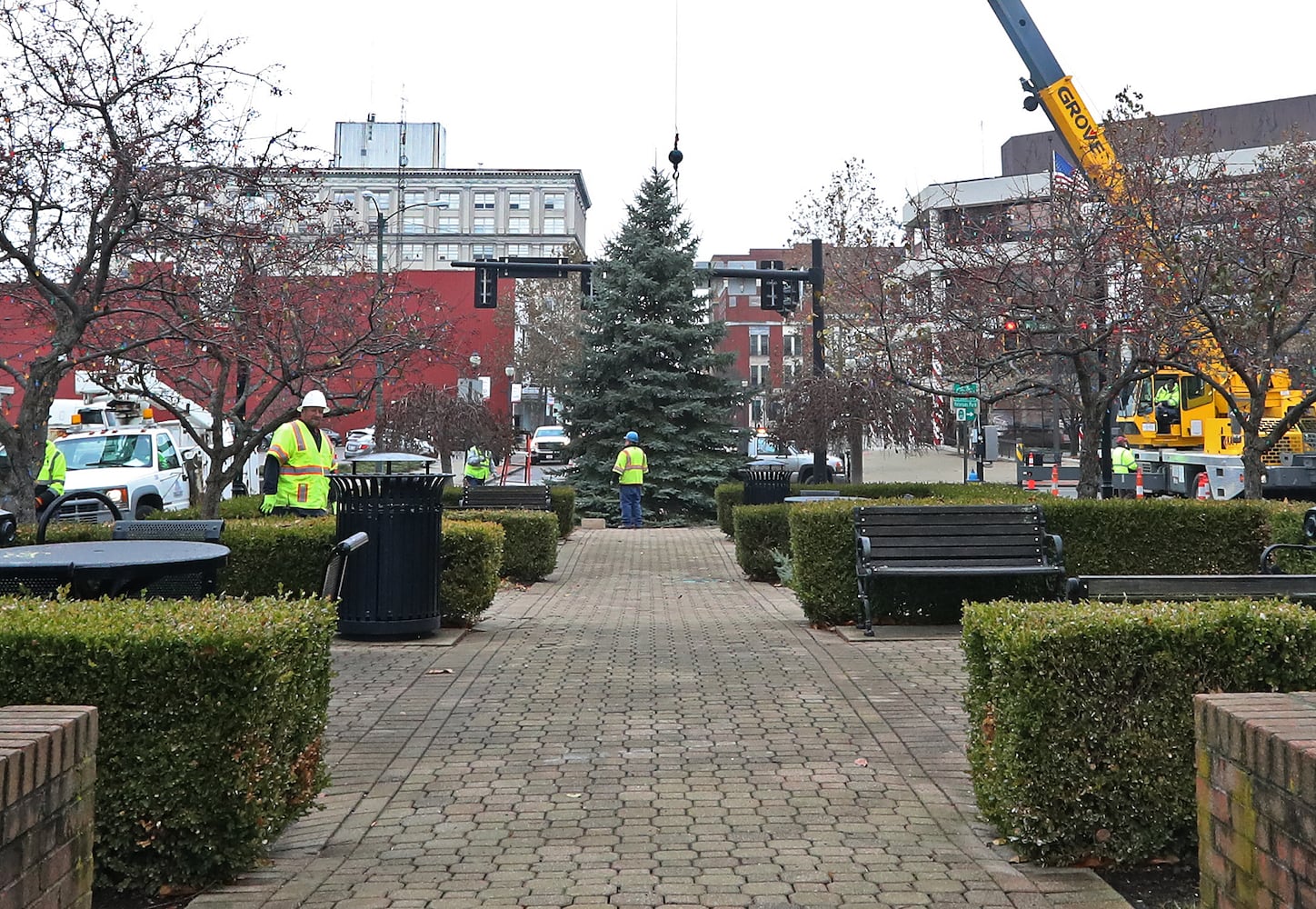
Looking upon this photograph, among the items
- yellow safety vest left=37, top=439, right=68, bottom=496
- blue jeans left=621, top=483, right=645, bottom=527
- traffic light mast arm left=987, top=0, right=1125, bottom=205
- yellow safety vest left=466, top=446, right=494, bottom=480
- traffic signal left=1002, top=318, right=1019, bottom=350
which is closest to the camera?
traffic signal left=1002, top=318, right=1019, bottom=350

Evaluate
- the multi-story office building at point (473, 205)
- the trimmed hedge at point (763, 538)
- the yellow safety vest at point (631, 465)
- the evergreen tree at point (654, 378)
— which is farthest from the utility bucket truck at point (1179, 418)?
the multi-story office building at point (473, 205)

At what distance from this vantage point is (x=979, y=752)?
16.6 ft

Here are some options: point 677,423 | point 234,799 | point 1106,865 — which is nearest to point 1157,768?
point 1106,865

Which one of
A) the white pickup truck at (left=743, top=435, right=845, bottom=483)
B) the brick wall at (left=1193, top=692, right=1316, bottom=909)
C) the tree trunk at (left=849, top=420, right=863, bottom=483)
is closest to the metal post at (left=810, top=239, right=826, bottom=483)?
the white pickup truck at (left=743, top=435, right=845, bottom=483)

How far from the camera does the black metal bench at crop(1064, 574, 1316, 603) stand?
5543 mm

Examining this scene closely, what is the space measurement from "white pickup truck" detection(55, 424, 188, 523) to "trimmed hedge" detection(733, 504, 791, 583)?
9.50 metres

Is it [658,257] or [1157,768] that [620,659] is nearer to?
[1157,768]

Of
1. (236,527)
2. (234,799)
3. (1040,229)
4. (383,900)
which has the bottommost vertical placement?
(383,900)

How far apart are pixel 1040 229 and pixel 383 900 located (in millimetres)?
14448

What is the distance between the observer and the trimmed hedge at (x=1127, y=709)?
14.8ft

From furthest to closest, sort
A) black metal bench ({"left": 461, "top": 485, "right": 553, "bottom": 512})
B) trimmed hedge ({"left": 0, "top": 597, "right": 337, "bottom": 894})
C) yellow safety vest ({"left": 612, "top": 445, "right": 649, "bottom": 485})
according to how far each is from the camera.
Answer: yellow safety vest ({"left": 612, "top": 445, "right": 649, "bottom": 485}), black metal bench ({"left": 461, "top": 485, "right": 553, "bottom": 512}), trimmed hedge ({"left": 0, "top": 597, "right": 337, "bottom": 894})

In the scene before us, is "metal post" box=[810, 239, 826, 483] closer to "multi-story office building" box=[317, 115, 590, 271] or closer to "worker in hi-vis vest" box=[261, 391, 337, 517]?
"worker in hi-vis vest" box=[261, 391, 337, 517]

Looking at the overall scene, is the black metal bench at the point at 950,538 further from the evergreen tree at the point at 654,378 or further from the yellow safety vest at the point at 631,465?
the evergreen tree at the point at 654,378

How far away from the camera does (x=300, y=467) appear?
11.8 meters
